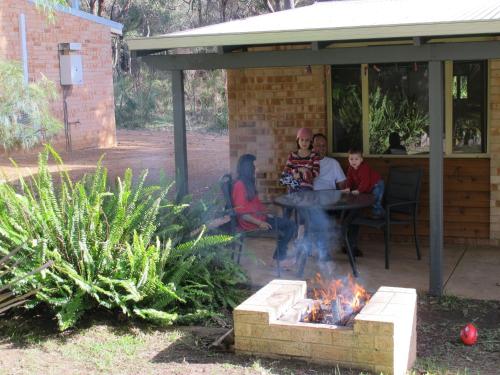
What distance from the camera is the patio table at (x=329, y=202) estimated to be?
6.88m

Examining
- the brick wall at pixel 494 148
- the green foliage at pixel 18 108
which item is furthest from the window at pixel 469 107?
the green foliage at pixel 18 108

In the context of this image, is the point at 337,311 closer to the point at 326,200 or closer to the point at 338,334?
the point at 338,334

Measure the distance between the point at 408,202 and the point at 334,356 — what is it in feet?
10.4

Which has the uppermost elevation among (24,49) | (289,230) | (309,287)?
(24,49)

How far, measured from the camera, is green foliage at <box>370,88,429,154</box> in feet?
27.6

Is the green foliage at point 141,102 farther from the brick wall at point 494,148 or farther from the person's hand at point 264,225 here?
the person's hand at point 264,225

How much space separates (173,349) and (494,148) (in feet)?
14.8

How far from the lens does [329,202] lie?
7043 mm

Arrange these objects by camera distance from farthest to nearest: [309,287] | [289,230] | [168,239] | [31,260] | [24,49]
Answer: [24,49] → [289,230] → [309,287] → [168,239] → [31,260]

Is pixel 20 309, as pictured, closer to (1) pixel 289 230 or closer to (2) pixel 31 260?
(2) pixel 31 260

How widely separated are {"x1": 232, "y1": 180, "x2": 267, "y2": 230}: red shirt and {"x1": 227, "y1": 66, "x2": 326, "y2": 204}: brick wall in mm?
1937

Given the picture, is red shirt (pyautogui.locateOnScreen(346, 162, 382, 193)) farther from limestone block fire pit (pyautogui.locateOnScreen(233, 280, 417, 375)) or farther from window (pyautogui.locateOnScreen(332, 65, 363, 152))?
limestone block fire pit (pyautogui.locateOnScreen(233, 280, 417, 375))

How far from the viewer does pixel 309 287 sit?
266 inches

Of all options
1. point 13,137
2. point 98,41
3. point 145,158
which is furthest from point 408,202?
point 98,41
